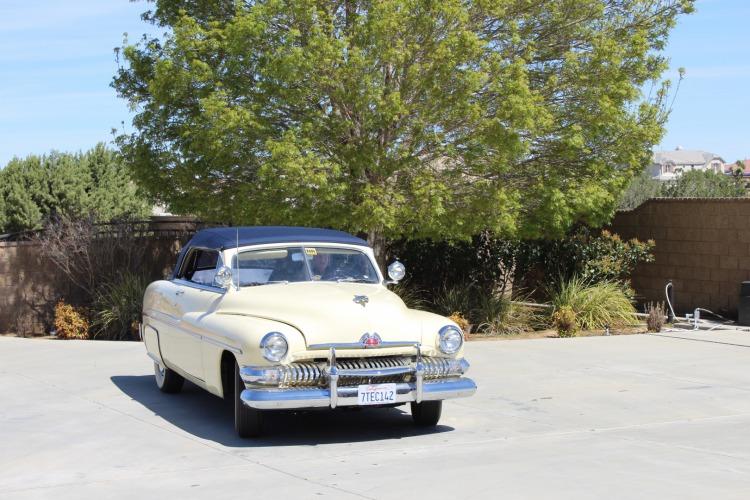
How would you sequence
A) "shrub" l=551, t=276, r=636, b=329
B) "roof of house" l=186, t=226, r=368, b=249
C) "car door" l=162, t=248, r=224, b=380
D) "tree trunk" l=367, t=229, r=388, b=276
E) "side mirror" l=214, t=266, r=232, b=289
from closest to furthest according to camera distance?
"side mirror" l=214, t=266, r=232, b=289 → "car door" l=162, t=248, r=224, b=380 → "roof of house" l=186, t=226, r=368, b=249 → "tree trunk" l=367, t=229, r=388, b=276 → "shrub" l=551, t=276, r=636, b=329

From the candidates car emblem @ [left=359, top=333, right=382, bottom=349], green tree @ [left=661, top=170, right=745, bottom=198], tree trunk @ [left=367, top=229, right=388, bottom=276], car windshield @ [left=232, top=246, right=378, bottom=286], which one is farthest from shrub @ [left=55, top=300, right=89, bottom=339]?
green tree @ [left=661, top=170, right=745, bottom=198]

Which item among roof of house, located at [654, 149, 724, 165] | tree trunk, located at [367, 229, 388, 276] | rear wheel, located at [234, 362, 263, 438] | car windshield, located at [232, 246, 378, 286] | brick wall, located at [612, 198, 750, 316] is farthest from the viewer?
roof of house, located at [654, 149, 724, 165]

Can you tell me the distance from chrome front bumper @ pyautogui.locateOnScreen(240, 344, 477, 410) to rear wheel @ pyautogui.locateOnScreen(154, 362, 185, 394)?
8.66ft

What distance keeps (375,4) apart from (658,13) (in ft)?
17.7

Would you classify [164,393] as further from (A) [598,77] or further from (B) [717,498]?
(A) [598,77]

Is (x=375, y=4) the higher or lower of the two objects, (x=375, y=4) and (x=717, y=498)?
the higher

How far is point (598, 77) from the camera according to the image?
16250 mm

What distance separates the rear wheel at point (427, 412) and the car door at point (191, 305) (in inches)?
75.3

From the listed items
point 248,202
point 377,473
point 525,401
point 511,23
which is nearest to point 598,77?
point 511,23

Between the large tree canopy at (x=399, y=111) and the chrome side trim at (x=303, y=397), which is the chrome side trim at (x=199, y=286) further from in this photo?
the large tree canopy at (x=399, y=111)

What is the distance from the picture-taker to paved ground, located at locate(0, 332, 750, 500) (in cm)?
684

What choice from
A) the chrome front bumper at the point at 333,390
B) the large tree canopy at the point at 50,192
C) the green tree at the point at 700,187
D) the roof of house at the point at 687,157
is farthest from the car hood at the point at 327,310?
the roof of house at the point at 687,157

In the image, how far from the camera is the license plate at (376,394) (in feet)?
26.9

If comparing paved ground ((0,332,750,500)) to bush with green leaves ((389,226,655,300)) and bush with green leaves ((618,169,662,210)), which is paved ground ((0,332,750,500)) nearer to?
bush with green leaves ((389,226,655,300))
